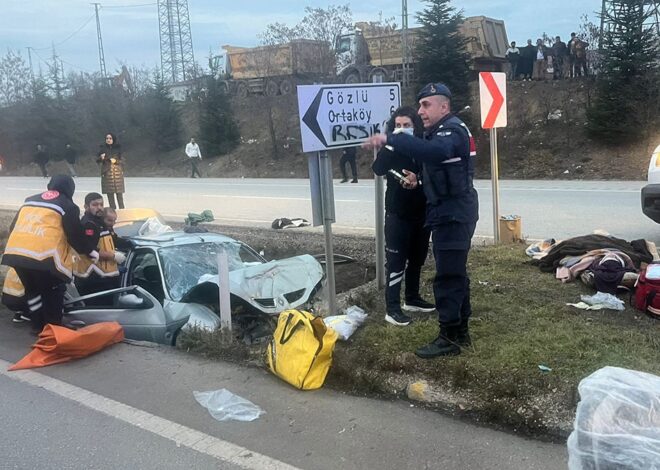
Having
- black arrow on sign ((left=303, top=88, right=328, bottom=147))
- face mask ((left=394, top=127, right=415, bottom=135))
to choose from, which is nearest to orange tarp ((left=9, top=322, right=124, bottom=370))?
black arrow on sign ((left=303, top=88, right=328, bottom=147))

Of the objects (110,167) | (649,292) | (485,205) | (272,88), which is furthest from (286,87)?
(649,292)

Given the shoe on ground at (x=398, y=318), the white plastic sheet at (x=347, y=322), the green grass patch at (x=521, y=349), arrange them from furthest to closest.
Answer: the shoe on ground at (x=398, y=318), the white plastic sheet at (x=347, y=322), the green grass patch at (x=521, y=349)

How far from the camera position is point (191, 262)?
243 inches

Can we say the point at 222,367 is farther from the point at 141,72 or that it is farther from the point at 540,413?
the point at 141,72

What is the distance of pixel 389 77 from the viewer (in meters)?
27.5

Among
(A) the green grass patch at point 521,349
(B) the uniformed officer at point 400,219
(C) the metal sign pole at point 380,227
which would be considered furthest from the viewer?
(C) the metal sign pole at point 380,227

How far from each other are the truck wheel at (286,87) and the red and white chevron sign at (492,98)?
25762 mm

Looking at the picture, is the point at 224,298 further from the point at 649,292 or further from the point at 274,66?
the point at 274,66

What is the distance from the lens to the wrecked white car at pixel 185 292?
5473mm

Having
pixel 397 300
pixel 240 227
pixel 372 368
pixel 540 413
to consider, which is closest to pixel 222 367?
pixel 372 368

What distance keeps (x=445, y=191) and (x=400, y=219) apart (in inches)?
36.5

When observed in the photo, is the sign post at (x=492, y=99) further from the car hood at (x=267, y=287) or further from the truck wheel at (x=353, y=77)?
the truck wheel at (x=353, y=77)

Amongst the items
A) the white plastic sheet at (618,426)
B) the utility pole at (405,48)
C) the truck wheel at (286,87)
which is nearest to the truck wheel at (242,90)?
the truck wheel at (286,87)

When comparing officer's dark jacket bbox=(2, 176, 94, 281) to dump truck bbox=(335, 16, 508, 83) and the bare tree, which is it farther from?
the bare tree
